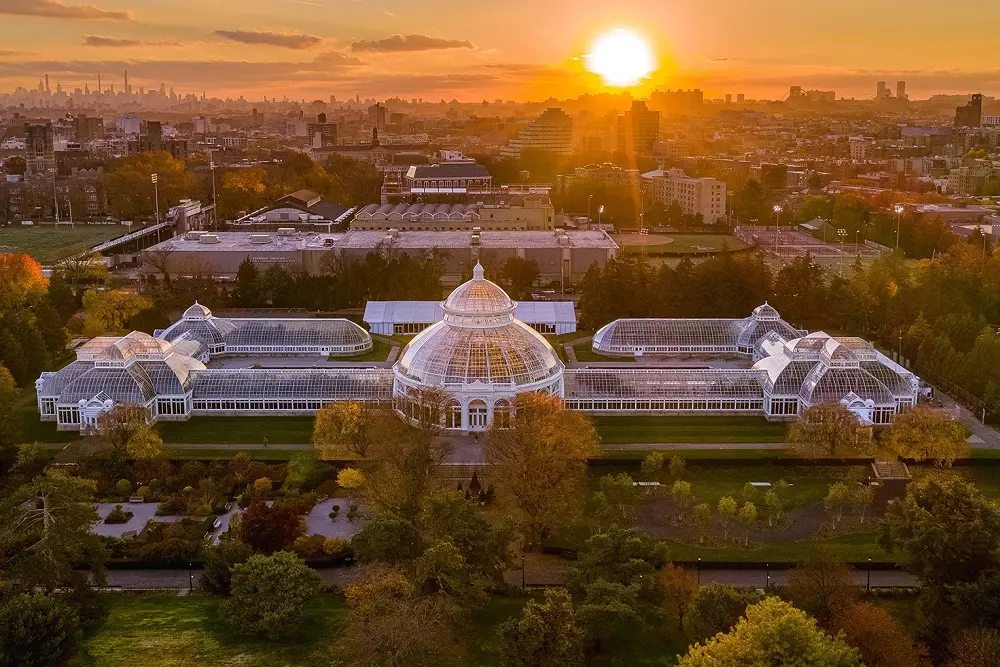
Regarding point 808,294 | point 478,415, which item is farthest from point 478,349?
point 808,294

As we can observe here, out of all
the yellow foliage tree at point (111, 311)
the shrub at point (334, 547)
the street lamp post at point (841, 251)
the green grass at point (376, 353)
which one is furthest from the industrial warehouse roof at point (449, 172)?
the shrub at point (334, 547)

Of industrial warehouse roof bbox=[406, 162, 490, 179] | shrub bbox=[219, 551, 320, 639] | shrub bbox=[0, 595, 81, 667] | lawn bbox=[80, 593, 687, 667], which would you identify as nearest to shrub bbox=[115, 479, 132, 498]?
lawn bbox=[80, 593, 687, 667]

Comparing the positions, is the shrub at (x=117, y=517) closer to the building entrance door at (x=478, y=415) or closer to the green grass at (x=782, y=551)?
the building entrance door at (x=478, y=415)

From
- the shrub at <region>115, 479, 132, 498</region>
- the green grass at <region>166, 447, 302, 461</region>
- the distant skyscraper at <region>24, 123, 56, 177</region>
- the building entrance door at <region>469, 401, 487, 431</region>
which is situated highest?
the distant skyscraper at <region>24, 123, 56, 177</region>

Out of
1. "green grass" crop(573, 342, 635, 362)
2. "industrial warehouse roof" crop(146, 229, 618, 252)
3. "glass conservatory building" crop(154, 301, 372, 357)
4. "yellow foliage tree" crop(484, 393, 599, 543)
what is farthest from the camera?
"industrial warehouse roof" crop(146, 229, 618, 252)

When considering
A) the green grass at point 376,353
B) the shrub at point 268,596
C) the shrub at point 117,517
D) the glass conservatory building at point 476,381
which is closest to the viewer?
the shrub at point 268,596

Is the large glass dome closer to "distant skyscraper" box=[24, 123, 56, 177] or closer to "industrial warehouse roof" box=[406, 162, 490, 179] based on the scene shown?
"industrial warehouse roof" box=[406, 162, 490, 179]
